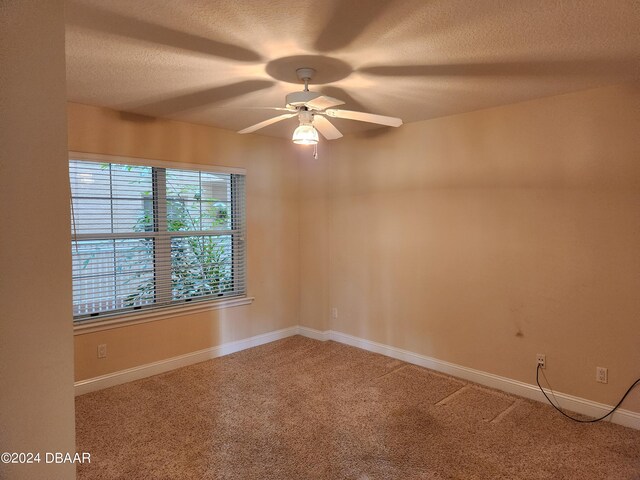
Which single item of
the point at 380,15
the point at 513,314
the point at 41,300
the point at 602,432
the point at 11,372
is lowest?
the point at 602,432

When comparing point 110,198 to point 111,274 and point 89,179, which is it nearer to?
point 89,179

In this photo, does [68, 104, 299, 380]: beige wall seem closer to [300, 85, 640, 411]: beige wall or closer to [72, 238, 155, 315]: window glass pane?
[72, 238, 155, 315]: window glass pane

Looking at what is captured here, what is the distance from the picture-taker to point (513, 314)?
133 inches

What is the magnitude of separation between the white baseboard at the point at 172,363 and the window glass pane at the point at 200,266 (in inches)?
22.8

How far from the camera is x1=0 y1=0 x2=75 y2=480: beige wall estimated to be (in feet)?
3.49

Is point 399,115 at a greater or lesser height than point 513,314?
greater

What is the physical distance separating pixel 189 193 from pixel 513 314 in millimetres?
3123

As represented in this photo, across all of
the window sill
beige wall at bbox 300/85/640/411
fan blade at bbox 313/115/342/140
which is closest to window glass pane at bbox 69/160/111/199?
the window sill

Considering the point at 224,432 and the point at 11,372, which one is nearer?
the point at 11,372

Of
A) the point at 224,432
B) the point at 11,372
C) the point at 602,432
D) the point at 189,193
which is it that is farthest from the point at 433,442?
the point at 189,193

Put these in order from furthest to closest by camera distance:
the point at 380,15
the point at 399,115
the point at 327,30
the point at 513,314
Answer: the point at 399,115
the point at 513,314
the point at 327,30
the point at 380,15

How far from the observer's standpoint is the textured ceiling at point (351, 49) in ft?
5.89

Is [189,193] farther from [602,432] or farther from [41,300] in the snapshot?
[602,432]

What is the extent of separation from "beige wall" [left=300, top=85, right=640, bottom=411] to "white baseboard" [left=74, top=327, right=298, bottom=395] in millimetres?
880
